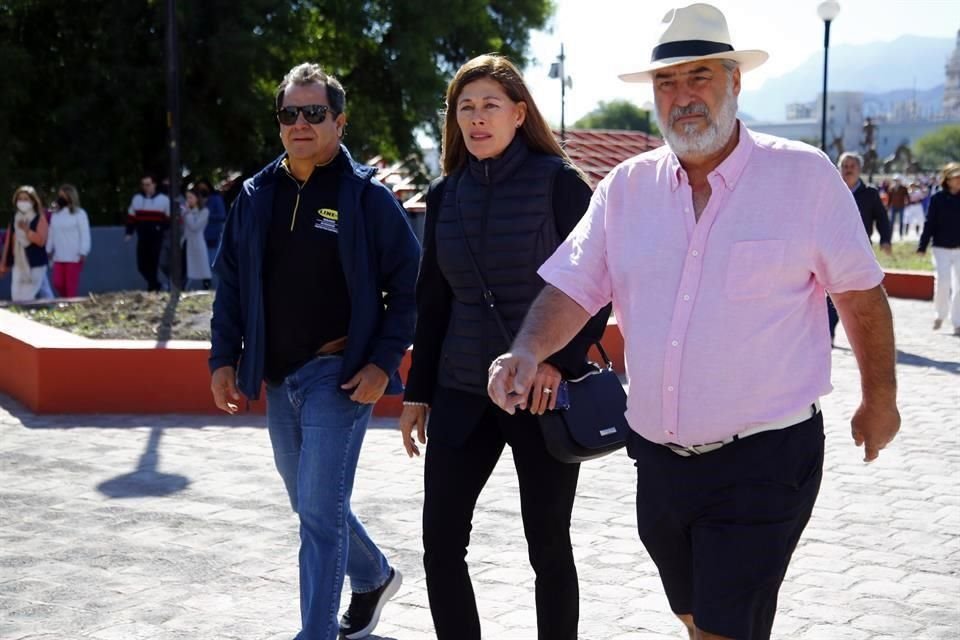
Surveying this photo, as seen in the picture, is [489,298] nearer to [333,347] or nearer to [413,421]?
[413,421]

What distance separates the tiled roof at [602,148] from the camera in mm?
23609

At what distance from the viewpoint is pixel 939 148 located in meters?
164

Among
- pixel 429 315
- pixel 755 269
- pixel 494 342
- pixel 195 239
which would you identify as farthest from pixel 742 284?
pixel 195 239

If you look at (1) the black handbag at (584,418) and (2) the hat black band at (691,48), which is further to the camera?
(1) the black handbag at (584,418)

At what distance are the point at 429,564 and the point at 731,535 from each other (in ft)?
Result: 3.56

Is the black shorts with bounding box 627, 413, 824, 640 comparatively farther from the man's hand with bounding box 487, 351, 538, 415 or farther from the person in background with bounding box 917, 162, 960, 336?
the person in background with bounding box 917, 162, 960, 336

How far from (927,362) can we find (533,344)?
9.54 meters

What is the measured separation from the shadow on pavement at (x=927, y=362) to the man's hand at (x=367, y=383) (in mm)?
8313

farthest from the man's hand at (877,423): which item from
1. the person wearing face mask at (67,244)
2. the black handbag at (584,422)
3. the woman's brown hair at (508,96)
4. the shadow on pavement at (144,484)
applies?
the person wearing face mask at (67,244)

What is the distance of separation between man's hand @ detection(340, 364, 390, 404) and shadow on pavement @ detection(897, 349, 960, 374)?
27.3ft

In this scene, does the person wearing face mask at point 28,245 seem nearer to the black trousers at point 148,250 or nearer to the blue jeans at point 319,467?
the black trousers at point 148,250

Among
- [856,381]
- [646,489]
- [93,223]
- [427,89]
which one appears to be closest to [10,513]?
[646,489]

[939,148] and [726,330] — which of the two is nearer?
[726,330]

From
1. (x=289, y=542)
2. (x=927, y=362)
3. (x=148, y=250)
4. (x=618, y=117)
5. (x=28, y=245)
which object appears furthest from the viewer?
(x=618, y=117)
